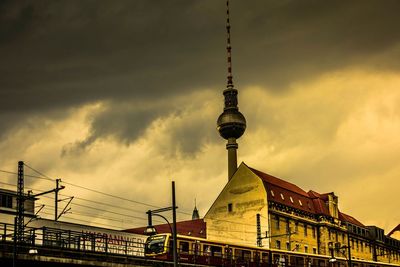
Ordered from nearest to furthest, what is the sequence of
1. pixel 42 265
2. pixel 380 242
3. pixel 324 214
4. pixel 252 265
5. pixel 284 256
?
pixel 42 265
pixel 252 265
pixel 284 256
pixel 324 214
pixel 380 242

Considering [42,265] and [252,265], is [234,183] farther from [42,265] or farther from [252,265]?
[42,265]

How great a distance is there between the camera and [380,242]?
112 m

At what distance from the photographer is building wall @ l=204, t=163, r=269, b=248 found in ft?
266

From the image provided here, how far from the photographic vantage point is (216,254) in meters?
49.3

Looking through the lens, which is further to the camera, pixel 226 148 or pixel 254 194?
pixel 226 148

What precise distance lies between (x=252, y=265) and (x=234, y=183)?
3408 centimetres

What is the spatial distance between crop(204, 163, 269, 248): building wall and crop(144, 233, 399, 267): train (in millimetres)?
20863

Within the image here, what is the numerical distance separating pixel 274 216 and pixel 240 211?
525 cm

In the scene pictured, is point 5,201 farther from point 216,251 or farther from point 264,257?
point 264,257

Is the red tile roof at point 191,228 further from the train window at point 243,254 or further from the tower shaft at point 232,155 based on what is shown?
the train window at point 243,254

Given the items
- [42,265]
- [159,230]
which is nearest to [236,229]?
[159,230]

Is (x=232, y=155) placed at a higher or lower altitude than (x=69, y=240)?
higher

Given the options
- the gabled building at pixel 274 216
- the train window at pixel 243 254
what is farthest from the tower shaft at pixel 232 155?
the train window at pixel 243 254

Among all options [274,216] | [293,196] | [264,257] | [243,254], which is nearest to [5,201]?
[243,254]
